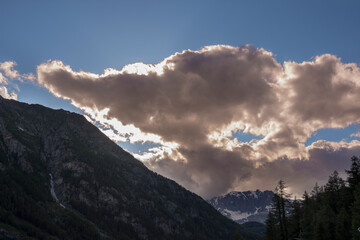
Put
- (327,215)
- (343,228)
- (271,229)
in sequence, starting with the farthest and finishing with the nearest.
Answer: (271,229)
(327,215)
(343,228)

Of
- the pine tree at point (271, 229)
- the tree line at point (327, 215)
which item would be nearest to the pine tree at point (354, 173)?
the tree line at point (327, 215)

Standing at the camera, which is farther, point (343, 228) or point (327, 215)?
point (327, 215)

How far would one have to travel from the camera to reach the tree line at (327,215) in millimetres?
70312

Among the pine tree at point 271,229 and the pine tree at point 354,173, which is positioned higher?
the pine tree at point 354,173

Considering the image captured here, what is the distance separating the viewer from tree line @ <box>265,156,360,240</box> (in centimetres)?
7031

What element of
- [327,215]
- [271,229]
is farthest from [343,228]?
[271,229]

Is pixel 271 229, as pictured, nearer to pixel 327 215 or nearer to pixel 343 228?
pixel 327 215

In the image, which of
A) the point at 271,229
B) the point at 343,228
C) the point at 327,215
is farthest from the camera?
the point at 271,229

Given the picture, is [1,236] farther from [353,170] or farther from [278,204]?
[353,170]

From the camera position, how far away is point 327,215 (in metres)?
80.5

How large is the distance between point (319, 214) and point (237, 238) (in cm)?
4322

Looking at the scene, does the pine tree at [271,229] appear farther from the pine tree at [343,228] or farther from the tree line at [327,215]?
the pine tree at [343,228]

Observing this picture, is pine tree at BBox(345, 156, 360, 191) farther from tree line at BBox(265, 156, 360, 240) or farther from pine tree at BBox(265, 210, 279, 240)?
pine tree at BBox(265, 210, 279, 240)

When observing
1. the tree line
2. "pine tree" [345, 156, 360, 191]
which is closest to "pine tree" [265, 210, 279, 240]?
the tree line
